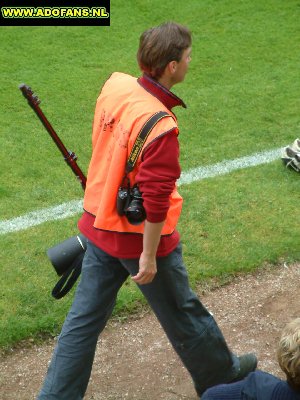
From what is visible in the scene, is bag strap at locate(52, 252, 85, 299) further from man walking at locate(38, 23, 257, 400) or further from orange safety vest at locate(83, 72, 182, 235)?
orange safety vest at locate(83, 72, 182, 235)

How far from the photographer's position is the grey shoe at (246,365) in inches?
169

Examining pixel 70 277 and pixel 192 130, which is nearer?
pixel 70 277

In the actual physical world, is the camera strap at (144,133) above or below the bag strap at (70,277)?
above

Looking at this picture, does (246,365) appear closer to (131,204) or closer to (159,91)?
(131,204)

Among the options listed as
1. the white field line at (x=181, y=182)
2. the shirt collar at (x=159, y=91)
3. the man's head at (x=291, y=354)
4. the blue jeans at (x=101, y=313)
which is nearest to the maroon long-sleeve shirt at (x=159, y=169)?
Result: the shirt collar at (x=159, y=91)

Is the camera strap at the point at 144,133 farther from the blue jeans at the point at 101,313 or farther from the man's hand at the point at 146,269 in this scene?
the blue jeans at the point at 101,313

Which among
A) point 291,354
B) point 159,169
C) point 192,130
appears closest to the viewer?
point 291,354

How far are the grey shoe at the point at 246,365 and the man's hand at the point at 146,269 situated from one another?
3.11 ft

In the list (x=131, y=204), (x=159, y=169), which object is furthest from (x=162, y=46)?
(x=131, y=204)

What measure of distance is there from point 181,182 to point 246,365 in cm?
243

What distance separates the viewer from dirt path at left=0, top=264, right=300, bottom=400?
4.41m

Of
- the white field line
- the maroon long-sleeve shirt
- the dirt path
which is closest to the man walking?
the maroon long-sleeve shirt

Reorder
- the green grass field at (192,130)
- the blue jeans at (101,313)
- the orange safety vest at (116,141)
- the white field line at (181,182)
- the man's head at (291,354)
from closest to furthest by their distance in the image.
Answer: the man's head at (291,354)
the orange safety vest at (116,141)
the blue jeans at (101,313)
the green grass field at (192,130)
the white field line at (181,182)

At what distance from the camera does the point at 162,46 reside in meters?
3.60
